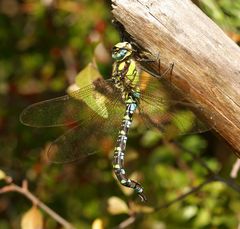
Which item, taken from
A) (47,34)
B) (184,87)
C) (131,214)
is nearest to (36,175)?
(131,214)

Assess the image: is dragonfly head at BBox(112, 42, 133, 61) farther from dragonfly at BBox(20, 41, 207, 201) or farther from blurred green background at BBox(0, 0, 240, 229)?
blurred green background at BBox(0, 0, 240, 229)

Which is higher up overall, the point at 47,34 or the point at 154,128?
the point at 154,128

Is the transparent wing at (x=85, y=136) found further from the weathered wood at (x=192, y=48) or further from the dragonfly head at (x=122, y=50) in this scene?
the weathered wood at (x=192, y=48)

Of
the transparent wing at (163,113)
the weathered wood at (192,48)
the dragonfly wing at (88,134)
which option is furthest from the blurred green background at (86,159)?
the weathered wood at (192,48)

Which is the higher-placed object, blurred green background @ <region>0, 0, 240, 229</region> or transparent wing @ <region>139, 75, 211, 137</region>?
transparent wing @ <region>139, 75, 211, 137</region>

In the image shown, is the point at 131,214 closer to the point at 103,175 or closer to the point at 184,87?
the point at 103,175

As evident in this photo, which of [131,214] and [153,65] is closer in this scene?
[153,65]

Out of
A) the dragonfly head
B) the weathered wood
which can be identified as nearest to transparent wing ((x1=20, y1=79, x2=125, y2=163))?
the dragonfly head
